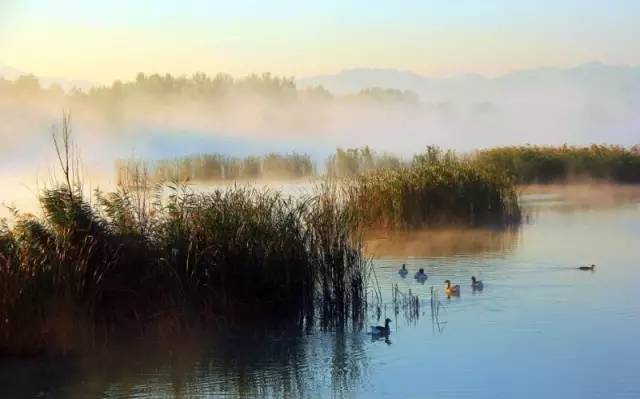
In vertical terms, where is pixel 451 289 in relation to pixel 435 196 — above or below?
below

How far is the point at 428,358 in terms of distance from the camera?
29.4 ft

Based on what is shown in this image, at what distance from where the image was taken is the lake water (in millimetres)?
8062

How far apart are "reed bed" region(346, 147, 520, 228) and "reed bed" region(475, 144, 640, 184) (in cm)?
980

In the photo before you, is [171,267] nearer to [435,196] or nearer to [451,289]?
[451,289]

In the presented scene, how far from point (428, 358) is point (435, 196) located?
35.0 feet

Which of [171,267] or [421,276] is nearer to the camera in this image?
[171,267]

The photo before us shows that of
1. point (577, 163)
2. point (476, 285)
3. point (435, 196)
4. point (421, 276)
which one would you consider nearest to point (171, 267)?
point (476, 285)

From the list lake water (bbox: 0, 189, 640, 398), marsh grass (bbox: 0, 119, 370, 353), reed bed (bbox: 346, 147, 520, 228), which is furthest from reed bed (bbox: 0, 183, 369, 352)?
reed bed (bbox: 346, 147, 520, 228)

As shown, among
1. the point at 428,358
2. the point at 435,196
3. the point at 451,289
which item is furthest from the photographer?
the point at 435,196

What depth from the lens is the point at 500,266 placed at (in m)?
14.3

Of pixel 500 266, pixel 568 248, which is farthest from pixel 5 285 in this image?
pixel 568 248

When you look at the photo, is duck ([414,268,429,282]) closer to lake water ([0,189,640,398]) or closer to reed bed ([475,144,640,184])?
lake water ([0,189,640,398])

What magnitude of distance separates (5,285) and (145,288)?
4.50 ft

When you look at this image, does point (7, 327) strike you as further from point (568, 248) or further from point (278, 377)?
point (568, 248)
